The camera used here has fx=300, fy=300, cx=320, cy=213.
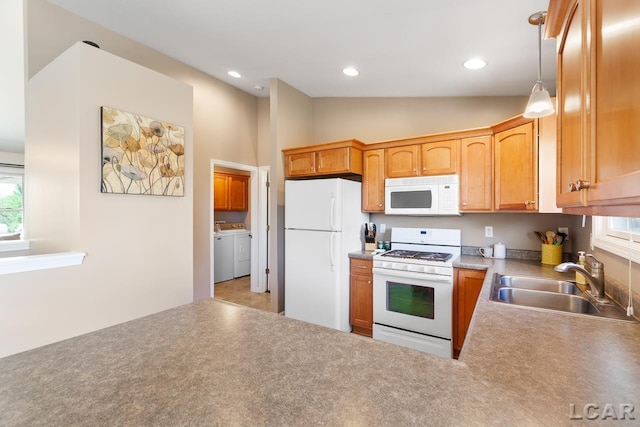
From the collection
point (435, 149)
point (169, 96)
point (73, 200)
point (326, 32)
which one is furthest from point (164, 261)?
point (435, 149)

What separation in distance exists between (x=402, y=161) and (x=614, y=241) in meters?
1.89

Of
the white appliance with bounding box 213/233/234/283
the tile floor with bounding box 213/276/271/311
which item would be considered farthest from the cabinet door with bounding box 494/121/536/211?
the white appliance with bounding box 213/233/234/283

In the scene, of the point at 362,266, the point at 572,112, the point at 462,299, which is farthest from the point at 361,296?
the point at 572,112

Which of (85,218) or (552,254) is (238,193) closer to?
(85,218)

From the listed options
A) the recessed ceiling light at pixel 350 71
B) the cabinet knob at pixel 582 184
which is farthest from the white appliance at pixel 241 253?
the cabinet knob at pixel 582 184

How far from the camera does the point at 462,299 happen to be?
266 centimetres

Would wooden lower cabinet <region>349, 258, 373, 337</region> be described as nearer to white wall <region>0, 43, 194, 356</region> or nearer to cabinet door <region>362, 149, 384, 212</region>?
cabinet door <region>362, 149, 384, 212</region>

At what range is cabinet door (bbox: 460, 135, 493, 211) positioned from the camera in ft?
9.30

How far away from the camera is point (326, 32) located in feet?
7.90

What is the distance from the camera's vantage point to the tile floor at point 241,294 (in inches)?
169

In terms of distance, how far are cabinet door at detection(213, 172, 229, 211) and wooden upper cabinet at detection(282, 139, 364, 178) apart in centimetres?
Answer: 269

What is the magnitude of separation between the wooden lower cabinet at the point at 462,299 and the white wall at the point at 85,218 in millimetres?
2522

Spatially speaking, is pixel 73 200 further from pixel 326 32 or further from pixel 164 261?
pixel 326 32

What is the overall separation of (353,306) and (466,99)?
2.59 m
